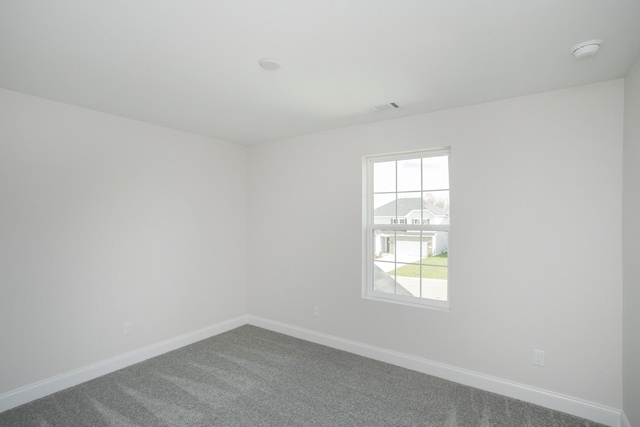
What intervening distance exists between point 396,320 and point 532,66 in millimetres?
2428

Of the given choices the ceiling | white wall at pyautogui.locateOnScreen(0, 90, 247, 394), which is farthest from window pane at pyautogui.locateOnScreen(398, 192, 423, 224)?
white wall at pyautogui.locateOnScreen(0, 90, 247, 394)

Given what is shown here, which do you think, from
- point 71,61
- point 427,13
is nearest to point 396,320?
point 427,13

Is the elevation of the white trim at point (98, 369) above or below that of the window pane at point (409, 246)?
below

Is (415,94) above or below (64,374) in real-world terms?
above

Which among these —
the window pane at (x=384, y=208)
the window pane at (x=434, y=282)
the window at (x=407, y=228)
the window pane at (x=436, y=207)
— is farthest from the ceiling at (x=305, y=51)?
the window pane at (x=434, y=282)

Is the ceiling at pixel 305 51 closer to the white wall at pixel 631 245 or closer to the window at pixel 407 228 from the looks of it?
the white wall at pixel 631 245

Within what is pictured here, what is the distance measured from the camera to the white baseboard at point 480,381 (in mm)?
2359

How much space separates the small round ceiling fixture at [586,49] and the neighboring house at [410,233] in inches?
61.8

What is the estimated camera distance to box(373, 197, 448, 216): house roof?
3.23 meters

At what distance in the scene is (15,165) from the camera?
260 cm

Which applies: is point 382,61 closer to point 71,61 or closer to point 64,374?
point 71,61

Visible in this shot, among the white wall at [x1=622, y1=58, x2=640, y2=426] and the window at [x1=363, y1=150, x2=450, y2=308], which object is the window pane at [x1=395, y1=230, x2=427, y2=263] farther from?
the white wall at [x1=622, y1=58, x2=640, y2=426]

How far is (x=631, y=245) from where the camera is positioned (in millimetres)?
2121

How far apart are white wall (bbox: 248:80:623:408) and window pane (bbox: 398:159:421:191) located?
0.65ft
